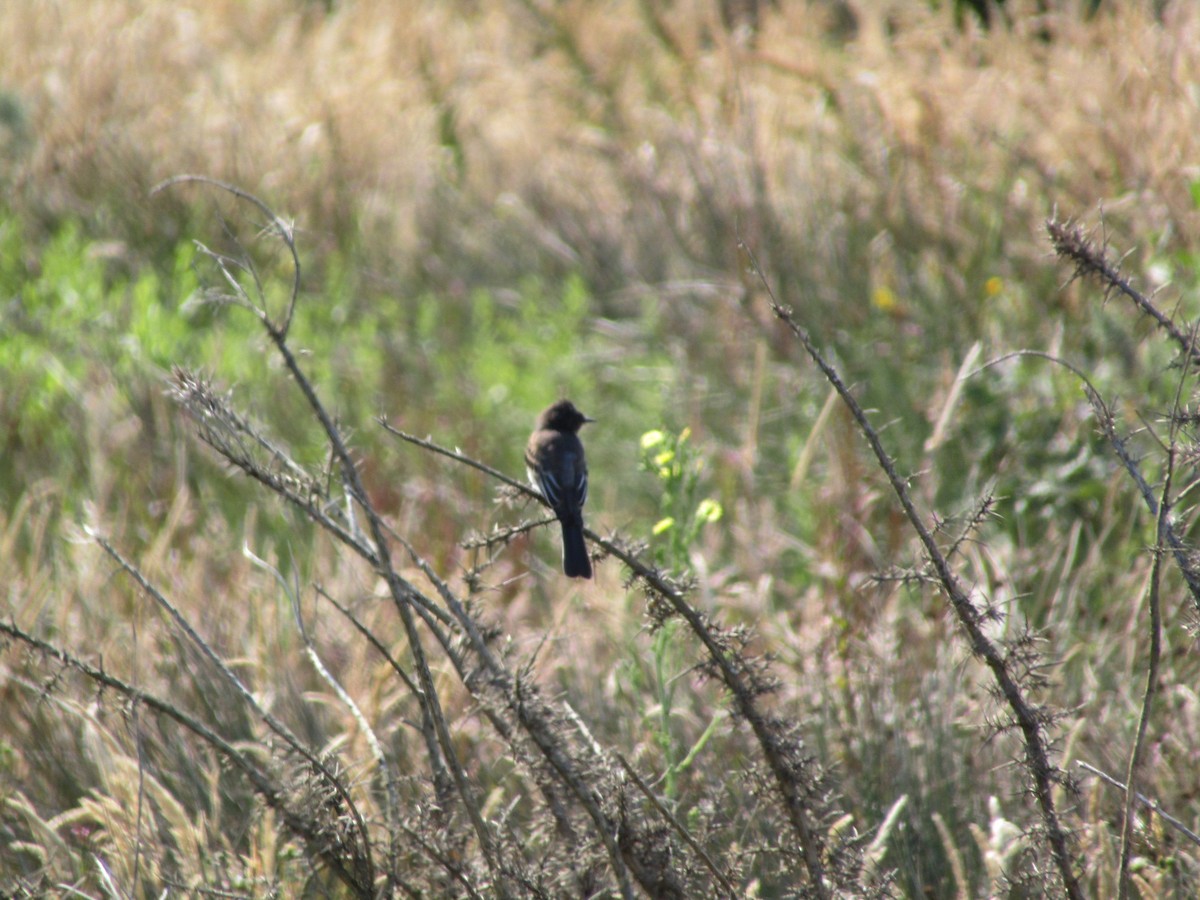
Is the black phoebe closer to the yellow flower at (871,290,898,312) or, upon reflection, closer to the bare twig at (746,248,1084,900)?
the bare twig at (746,248,1084,900)

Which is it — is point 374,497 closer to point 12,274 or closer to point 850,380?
point 850,380

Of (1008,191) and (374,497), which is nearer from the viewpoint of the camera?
(374,497)

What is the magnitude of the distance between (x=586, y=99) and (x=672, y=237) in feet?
10.2

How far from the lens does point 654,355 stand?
23.6 feet

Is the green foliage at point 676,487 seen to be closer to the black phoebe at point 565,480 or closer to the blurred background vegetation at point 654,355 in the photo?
the blurred background vegetation at point 654,355

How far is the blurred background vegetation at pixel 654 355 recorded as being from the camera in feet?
11.6

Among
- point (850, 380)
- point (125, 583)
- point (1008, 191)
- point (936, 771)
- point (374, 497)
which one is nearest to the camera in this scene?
point (936, 771)

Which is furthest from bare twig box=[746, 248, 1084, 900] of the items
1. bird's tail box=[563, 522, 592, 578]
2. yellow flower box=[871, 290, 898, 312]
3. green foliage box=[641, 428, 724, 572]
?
yellow flower box=[871, 290, 898, 312]

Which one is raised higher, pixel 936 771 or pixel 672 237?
pixel 672 237

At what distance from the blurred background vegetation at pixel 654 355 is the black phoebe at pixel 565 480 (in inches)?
9.6

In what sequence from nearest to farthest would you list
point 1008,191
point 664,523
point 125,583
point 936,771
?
point 664,523 → point 936,771 → point 125,583 → point 1008,191

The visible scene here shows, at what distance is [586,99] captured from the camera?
411 inches

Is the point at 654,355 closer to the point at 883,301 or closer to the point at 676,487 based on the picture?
the point at 883,301

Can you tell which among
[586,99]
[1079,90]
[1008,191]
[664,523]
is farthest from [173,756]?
[586,99]
